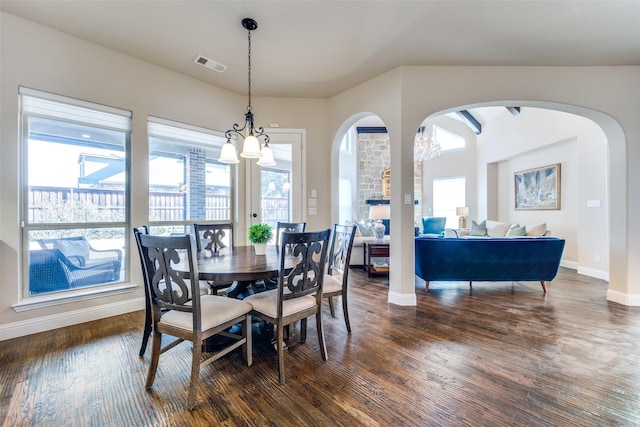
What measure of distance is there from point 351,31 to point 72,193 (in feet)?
10.3

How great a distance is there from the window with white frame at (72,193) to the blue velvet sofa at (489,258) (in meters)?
3.58

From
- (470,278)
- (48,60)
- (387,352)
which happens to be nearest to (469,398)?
(387,352)

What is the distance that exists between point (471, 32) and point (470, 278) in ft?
9.21

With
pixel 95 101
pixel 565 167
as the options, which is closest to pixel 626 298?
pixel 565 167

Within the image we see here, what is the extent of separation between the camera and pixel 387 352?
208 centimetres

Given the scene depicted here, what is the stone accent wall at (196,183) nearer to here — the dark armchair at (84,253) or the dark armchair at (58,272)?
the dark armchair at (84,253)

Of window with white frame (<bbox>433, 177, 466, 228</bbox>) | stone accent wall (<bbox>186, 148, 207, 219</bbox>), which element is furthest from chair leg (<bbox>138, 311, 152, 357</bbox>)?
window with white frame (<bbox>433, 177, 466, 228</bbox>)

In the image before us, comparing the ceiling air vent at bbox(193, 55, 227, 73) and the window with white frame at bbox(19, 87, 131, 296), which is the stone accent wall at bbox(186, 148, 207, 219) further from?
the ceiling air vent at bbox(193, 55, 227, 73)

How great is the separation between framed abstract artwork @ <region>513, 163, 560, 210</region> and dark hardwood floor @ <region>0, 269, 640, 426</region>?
3.60 metres

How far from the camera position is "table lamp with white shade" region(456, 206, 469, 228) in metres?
6.94

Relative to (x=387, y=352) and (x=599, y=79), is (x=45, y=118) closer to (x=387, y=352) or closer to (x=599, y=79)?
(x=387, y=352)

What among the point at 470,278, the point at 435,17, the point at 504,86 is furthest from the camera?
the point at 470,278

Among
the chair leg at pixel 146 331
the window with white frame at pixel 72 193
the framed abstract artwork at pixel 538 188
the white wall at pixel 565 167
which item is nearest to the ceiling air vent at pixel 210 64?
the window with white frame at pixel 72 193

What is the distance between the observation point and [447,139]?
26.1 ft
